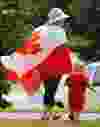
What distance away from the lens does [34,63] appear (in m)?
4.30

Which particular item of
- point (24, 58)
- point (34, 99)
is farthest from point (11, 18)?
point (34, 99)

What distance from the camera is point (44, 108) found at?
4.30 meters

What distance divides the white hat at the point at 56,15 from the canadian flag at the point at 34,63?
0.14 meters

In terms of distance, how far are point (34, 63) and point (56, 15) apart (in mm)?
352

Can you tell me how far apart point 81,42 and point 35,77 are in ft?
1.27

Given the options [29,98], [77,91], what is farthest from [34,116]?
[77,91]

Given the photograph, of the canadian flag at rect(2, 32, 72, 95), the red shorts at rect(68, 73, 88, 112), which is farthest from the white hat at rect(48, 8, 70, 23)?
the red shorts at rect(68, 73, 88, 112)

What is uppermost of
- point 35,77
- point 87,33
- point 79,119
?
point 87,33

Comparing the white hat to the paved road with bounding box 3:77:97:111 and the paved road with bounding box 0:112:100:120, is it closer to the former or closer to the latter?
the paved road with bounding box 3:77:97:111

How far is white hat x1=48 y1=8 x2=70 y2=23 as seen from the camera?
4293mm

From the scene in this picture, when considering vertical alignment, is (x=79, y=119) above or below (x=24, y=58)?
below

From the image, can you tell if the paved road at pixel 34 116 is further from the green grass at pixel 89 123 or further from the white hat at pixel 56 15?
the white hat at pixel 56 15

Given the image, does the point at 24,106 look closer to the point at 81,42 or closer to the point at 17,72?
the point at 17,72

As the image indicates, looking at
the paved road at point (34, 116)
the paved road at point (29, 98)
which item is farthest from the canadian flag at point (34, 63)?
the paved road at point (34, 116)
